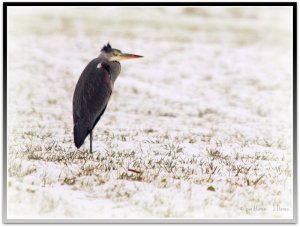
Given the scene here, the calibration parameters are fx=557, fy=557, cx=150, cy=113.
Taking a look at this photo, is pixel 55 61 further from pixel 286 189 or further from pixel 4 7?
pixel 286 189

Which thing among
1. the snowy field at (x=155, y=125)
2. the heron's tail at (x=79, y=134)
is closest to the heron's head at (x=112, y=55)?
the heron's tail at (x=79, y=134)

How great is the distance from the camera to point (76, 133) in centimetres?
484

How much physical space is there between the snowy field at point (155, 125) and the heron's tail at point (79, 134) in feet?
0.39

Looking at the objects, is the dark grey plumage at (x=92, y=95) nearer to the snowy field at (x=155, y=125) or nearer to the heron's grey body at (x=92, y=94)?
the heron's grey body at (x=92, y=94)

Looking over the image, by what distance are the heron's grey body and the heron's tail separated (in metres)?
0.02

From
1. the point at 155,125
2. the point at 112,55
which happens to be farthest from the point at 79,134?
the point at 155,125

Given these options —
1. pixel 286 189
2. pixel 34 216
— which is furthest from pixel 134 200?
pixel 286 189

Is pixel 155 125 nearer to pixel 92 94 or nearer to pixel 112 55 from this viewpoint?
pixel 112 55

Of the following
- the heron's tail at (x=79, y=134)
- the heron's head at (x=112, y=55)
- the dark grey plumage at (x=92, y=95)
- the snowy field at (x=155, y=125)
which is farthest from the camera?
the heron's head at (x=112, y=55)

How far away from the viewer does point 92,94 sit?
5.01 m

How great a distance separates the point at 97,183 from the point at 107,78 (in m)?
1.20

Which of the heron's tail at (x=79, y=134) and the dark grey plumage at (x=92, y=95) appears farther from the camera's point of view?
the dark grey plumage at (x=92, y=95)

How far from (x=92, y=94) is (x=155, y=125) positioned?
6.24 ft

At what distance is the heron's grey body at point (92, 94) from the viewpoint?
4.95 m
